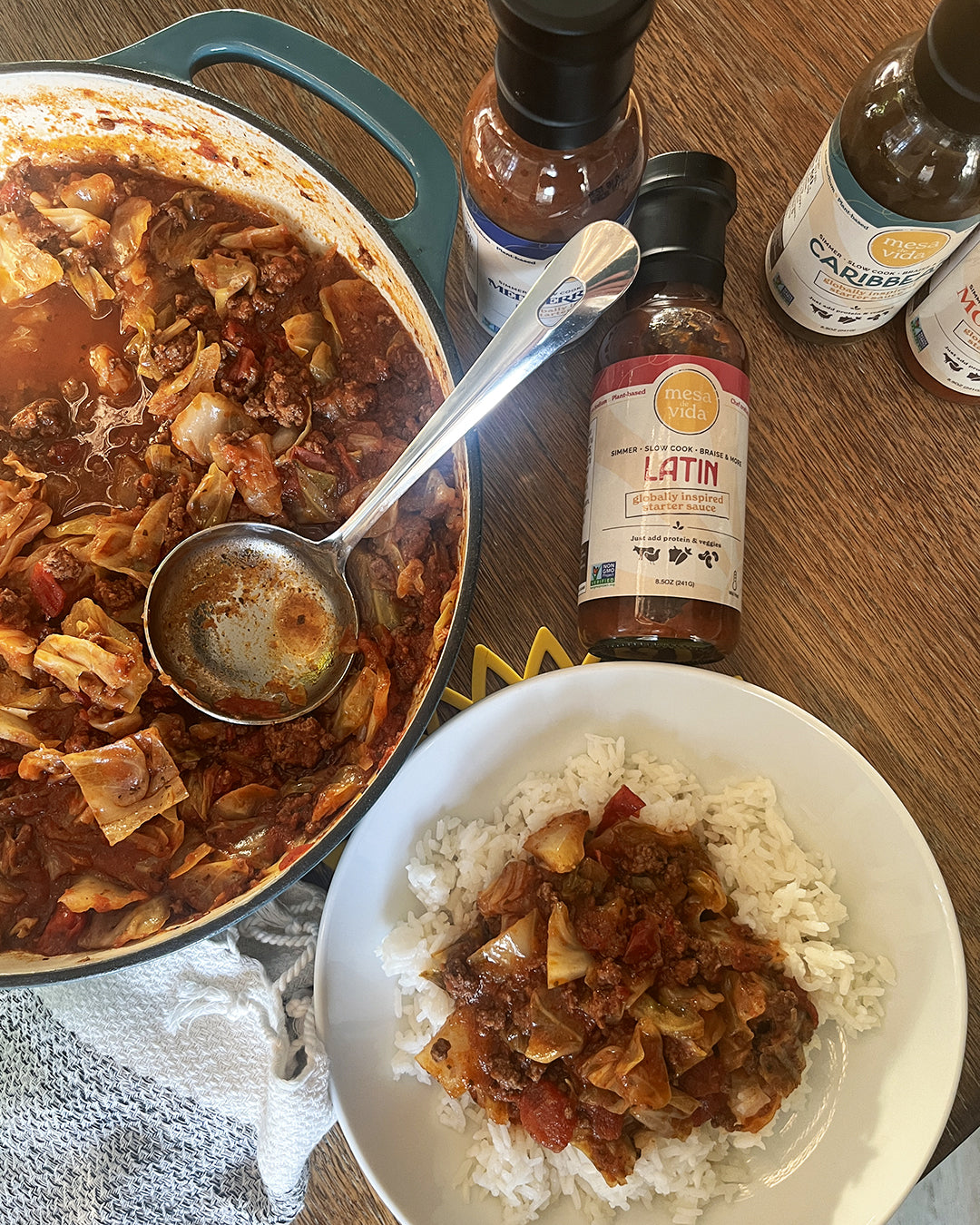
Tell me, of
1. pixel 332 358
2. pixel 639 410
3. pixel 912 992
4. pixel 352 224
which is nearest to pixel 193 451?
pixel 332 358

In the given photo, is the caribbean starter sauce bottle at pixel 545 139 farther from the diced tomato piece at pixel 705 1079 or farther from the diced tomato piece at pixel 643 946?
the diced tomato piece at pixel 705 1079

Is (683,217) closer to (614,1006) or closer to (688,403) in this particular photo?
(688,403)

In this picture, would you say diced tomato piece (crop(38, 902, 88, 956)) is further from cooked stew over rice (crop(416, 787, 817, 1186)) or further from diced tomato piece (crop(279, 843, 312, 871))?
cooked stew over rice (crop(416, 787, 817, 1186))

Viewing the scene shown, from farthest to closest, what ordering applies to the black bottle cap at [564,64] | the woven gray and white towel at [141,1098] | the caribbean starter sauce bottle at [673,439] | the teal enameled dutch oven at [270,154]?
the woven gray and white towel at [141,1098] → the caribbean starter sauce bottle at [673,439] → the teal enameled dutch oven at [270,154] → the black bottle cap at [564,64]

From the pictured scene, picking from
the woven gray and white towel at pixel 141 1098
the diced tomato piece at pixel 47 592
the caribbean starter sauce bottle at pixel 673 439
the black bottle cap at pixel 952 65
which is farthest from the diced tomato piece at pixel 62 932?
the black bottle cap at pixel 952 65

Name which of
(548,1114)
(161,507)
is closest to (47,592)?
(161,507)

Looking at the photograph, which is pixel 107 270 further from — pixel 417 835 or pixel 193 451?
pixel 417 835
